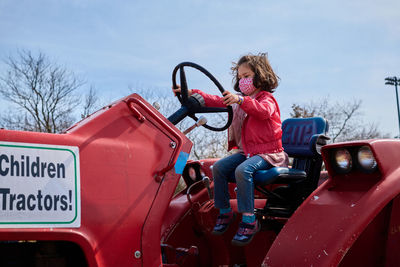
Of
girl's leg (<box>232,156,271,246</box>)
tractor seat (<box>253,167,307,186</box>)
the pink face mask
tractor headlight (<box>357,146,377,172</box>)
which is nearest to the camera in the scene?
tractor headlight (<box>357,146,377,172</box>)

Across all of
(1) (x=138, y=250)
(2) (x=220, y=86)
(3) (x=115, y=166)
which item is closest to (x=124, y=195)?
(3) (x=115, y=166)

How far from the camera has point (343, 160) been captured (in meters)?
2.47

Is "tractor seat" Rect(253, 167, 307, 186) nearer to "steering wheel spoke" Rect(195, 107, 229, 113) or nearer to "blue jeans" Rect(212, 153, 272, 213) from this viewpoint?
"blue jeans" Rect(212, 153, 272, 213)

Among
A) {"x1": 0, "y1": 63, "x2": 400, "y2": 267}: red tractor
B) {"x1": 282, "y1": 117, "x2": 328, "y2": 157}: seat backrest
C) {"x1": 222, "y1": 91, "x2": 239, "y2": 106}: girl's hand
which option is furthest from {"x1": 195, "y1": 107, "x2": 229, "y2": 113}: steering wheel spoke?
{"x1": 282, "y1": 117, "x2": 328, "y2": 157}: seat backrest

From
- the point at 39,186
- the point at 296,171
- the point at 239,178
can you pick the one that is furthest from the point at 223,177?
the point at 39,186

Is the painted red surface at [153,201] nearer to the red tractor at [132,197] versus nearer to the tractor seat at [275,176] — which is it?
the red tractor at [132,197]

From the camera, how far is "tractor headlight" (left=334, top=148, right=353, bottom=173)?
8.06 ft

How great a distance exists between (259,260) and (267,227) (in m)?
0.32

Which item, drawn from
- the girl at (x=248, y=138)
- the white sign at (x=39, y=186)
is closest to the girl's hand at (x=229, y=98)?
the girl at (x=248, y=138)

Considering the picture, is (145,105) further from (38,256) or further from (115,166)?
(38,256)

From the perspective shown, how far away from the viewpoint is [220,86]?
287 cm

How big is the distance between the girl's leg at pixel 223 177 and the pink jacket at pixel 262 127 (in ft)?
0.42

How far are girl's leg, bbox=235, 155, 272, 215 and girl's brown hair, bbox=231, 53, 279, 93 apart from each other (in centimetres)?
65

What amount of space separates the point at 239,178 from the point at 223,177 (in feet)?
0.90
